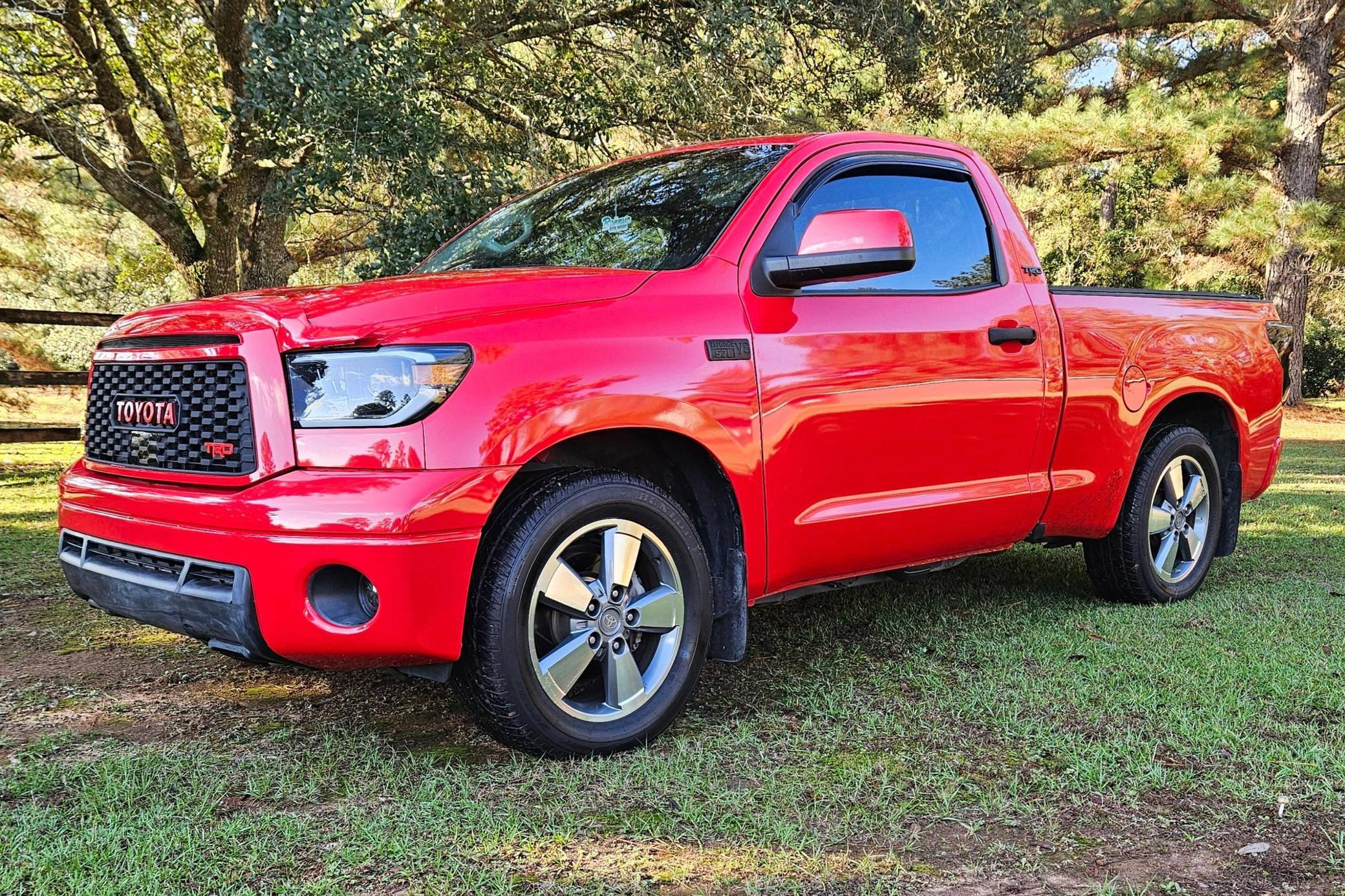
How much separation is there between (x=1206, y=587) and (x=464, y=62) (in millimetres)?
7851

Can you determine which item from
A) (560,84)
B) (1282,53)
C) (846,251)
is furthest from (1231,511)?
(1282,53)

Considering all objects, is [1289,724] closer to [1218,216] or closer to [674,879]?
[674,879]

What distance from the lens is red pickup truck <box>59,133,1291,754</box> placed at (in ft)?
9.69

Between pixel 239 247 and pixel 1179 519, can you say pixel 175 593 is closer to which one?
pixel 1179 519

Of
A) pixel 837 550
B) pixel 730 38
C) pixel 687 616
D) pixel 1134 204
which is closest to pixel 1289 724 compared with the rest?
pixel 837 550

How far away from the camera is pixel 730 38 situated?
8859 millimetres

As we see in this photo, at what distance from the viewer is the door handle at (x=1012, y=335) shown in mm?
4336

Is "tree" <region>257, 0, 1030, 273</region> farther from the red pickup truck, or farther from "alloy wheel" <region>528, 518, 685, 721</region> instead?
"alloy wheel" <region>528, 518, 685, 721</region>

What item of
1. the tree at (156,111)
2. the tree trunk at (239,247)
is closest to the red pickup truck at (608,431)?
the tree at (156,111)

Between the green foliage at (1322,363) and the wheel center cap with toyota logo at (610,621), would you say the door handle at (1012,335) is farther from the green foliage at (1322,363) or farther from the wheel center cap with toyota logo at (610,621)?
the green foliage at (1322,363)

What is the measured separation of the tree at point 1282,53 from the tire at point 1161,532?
44.2ft

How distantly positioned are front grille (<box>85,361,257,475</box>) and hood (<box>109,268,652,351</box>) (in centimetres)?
12

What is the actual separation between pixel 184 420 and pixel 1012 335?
2.93 m

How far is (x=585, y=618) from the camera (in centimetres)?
328
